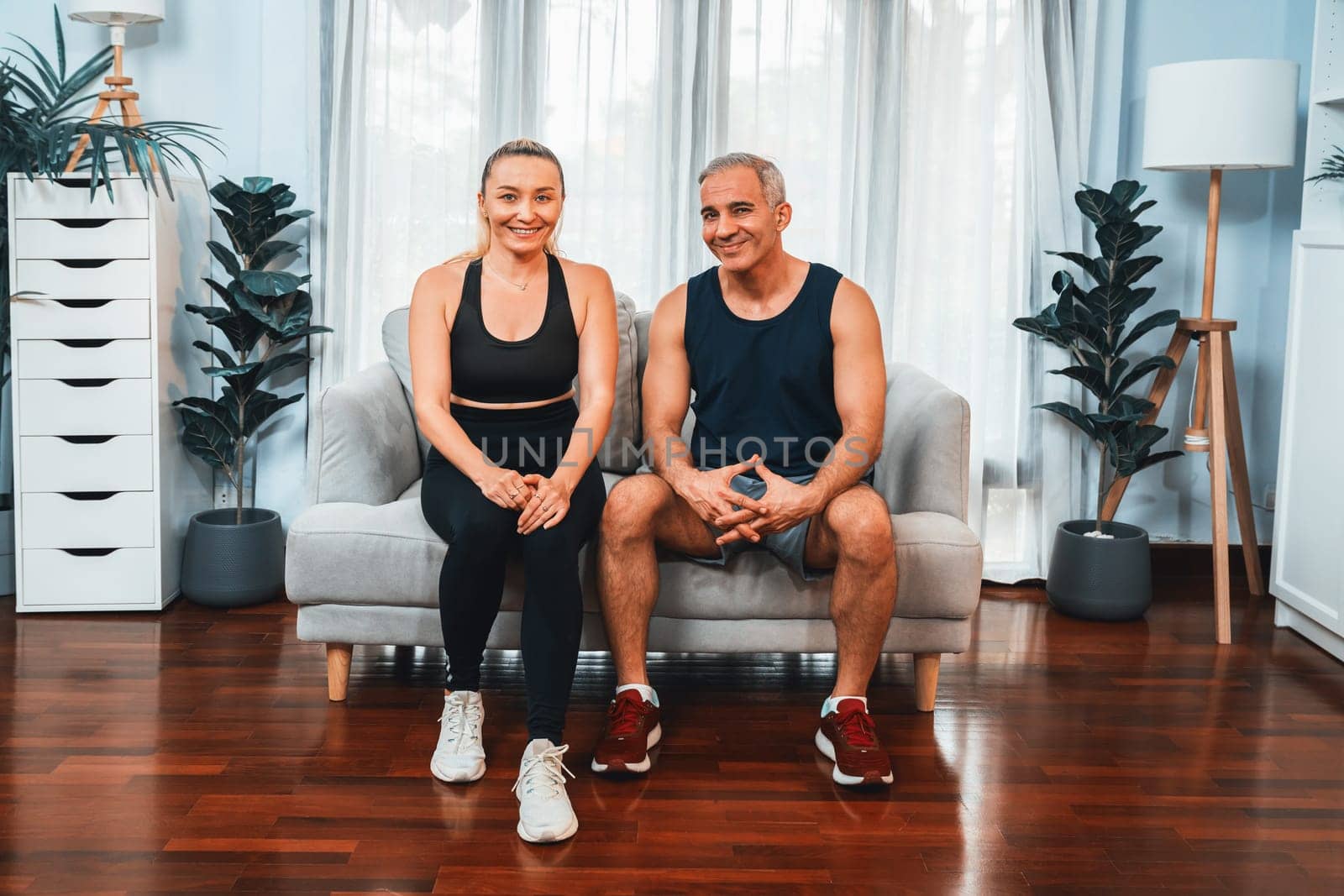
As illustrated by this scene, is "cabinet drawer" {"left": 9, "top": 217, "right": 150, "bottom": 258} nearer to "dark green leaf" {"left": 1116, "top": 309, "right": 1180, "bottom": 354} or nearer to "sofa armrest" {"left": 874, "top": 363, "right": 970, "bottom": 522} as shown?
"sofa armrest" {"left": 874, "top": 363, "right": 970, "bottom": 522}

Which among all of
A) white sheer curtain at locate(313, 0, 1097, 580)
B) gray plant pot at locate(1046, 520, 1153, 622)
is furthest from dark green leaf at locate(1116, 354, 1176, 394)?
gray plant pot at locate(1046, 520, 1153, 622)

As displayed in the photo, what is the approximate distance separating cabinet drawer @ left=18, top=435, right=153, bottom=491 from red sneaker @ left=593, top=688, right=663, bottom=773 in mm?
1609

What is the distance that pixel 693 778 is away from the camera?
2.36 meters

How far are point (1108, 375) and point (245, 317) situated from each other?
2431 millimetres

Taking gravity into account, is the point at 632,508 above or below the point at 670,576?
above

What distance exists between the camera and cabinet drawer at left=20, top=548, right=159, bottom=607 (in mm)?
3299

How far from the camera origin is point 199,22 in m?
3.62

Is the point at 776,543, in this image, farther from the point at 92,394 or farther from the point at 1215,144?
the point at 92,394

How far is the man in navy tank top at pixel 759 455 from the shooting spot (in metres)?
2.44

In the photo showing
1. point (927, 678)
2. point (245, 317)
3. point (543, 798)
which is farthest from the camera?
point (245, 317)

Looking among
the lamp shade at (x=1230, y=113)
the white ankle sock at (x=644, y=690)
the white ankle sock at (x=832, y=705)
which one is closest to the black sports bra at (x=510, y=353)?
the white ankle sock at (x=644, y=690)

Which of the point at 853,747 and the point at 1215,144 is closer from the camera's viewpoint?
the point at 853,747

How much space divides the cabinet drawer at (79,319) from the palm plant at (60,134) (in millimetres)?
64

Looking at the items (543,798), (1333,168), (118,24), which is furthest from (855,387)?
→ (118,24)
